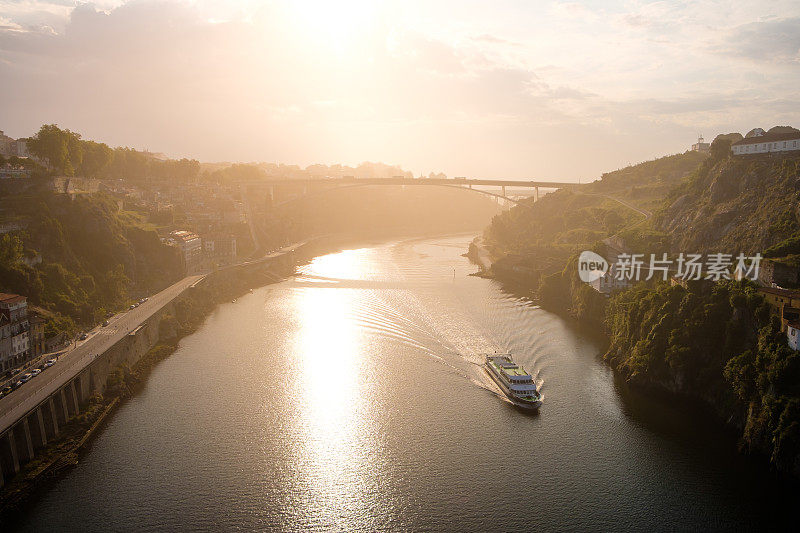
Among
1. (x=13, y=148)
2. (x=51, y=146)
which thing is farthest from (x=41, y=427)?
(x=13, y=148)

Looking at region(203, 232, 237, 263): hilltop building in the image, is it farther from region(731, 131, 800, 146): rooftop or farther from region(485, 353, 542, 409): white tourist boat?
region(731, 131, 800, 146): rooftop

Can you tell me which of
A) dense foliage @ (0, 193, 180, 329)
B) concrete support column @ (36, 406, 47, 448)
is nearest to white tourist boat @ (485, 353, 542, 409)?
concrete support column @ (36, 406, 47, 448)

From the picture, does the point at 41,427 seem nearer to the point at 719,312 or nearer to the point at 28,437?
the point at 28,437

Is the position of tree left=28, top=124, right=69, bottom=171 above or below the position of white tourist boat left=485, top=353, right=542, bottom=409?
above

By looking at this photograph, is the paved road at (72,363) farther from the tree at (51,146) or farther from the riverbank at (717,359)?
the riverbank at (717,359)

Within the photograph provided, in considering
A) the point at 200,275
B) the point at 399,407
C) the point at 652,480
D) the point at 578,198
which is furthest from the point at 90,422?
the point at 578,198

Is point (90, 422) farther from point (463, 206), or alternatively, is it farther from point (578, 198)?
point (463, 206)
